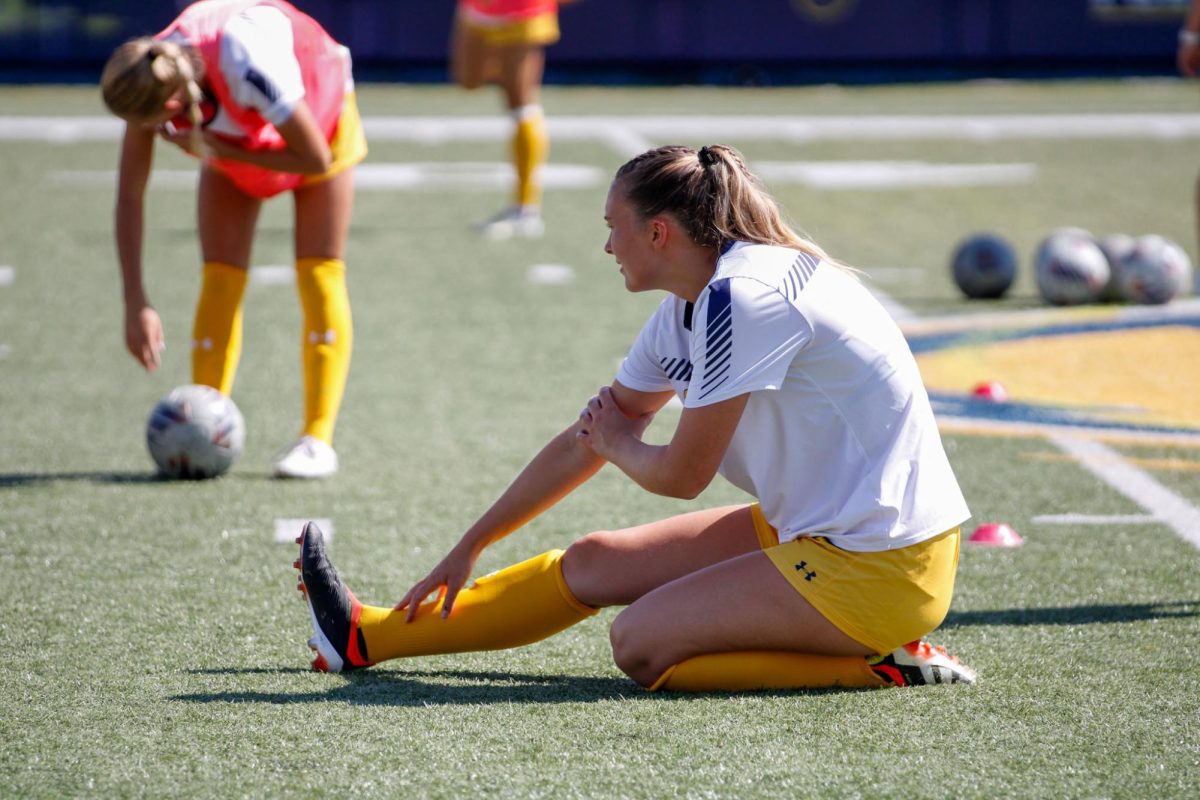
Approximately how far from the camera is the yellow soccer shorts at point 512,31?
35.2 ft

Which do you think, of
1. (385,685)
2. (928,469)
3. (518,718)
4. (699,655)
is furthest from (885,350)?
(385,685)

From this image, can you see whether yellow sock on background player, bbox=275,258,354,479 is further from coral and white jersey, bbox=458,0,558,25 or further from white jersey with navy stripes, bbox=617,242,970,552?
coral and white jersey, bbox=458,0,558,25

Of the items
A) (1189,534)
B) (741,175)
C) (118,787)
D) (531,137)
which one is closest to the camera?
(118,787)

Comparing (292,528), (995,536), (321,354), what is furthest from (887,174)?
(292,528)

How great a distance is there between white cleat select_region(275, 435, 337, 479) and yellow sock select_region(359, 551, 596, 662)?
187 cm

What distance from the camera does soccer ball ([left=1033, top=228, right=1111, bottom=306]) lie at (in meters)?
8.37

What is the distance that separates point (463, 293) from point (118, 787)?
20.6ft

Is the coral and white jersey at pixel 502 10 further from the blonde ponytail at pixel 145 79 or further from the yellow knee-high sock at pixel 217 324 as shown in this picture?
the blonde ponytail at pixel 145 79

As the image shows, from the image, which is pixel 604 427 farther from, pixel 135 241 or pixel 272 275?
pixel 272 275

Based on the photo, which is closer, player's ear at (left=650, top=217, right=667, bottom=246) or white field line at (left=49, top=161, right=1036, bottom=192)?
player's ear at (left=650, top=217, right=667, bottom=246)

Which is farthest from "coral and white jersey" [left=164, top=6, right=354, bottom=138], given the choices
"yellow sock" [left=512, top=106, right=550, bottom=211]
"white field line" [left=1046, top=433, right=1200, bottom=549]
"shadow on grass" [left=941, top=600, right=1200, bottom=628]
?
"yellow sock" [left=512, top=106, right=550, bottom=211]

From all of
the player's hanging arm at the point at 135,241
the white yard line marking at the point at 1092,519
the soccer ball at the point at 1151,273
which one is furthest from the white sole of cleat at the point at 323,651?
the soccer ball at the point at 1151,273

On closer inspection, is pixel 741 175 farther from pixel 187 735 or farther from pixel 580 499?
pixel 580 499

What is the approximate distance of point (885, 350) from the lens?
11.1 ft
